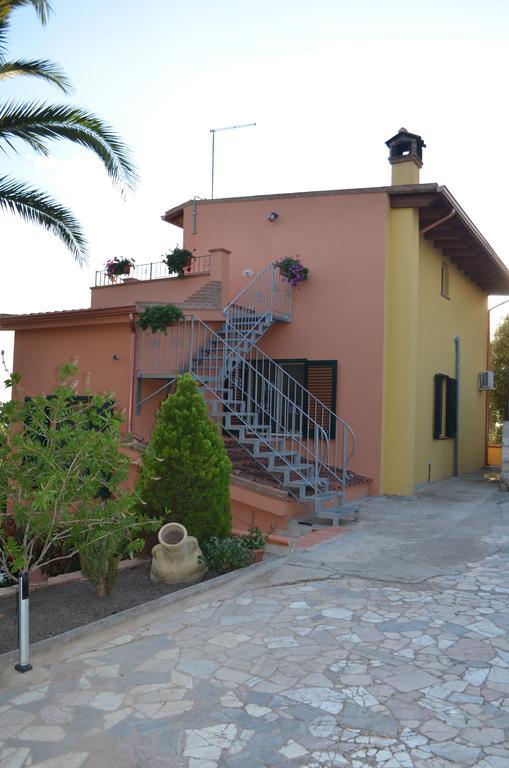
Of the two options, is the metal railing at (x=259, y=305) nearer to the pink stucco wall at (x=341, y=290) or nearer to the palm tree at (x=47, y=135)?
the pink stucco wall at (x=341, y=290)

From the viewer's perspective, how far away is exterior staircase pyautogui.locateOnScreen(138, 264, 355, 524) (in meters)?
9.33

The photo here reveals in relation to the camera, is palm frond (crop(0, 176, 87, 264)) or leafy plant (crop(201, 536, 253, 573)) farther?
palm frond (crop(0, 176, 87, 264))

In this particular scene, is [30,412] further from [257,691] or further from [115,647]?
[257,691]

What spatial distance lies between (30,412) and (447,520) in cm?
620

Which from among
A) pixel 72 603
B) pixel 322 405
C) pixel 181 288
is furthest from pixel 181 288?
pixel 72 603

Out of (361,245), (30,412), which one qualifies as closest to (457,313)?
(361,245)

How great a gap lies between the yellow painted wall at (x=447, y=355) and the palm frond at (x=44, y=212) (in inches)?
251

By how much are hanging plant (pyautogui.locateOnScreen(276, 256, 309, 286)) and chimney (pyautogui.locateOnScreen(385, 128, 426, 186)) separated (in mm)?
2710

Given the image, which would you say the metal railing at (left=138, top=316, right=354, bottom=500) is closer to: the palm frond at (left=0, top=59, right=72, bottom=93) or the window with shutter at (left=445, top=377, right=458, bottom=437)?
the palm frond at (left=0, top=59, right=72, bottom=93)

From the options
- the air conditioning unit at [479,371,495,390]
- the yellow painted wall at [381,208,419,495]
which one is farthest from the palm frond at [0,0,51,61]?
the air conditioning unit at [479,371,495,390]

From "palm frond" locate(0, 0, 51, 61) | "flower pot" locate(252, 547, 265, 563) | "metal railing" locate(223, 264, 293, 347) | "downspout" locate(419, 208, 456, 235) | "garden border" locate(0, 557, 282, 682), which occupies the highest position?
"palm frond" locate(0, 0, 51, 61)

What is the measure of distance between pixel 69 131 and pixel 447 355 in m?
9.17

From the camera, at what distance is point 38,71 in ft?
27.1

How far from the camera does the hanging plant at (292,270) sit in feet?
38.5
